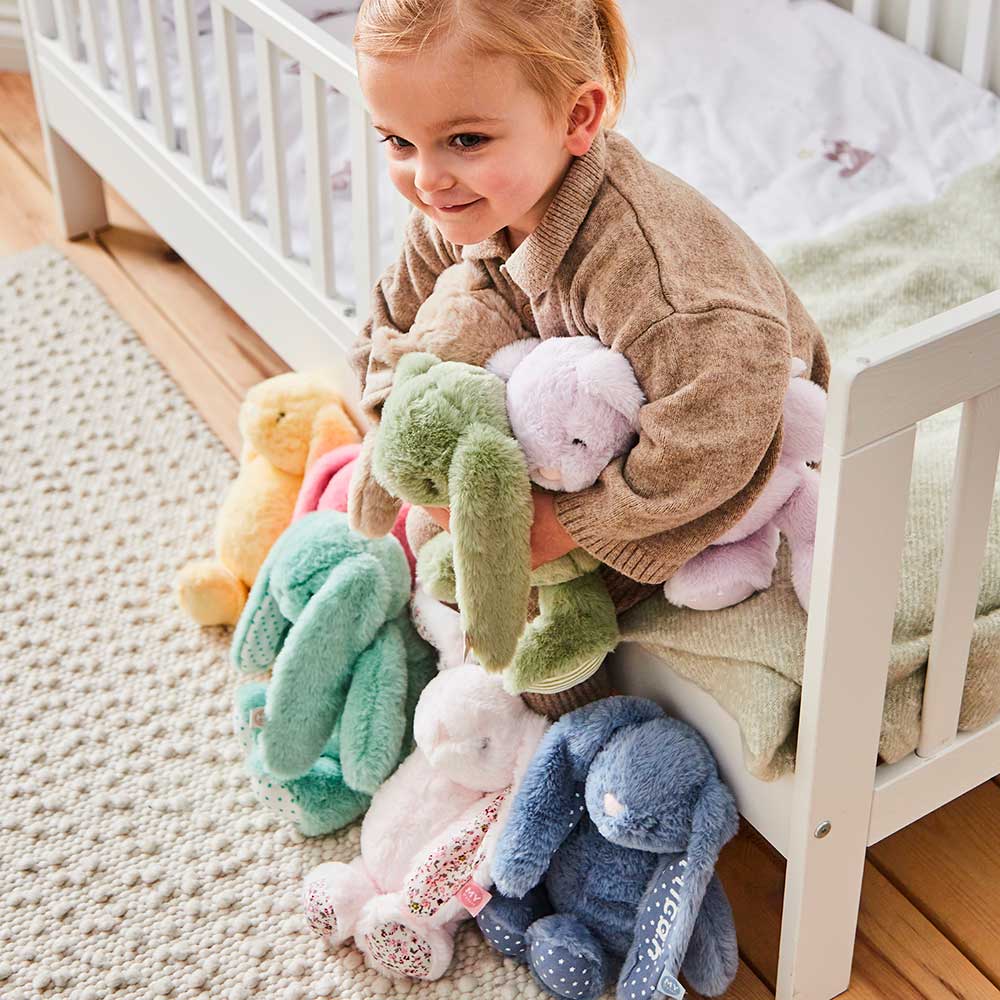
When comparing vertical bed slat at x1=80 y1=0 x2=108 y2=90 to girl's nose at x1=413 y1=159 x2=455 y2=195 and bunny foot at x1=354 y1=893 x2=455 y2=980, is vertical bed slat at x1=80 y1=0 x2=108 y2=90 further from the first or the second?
bunny foot at x1=354 y1=893 x2=455 y2=980

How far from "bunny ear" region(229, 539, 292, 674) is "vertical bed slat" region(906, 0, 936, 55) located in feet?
3.63

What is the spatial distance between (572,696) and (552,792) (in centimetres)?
→ 10

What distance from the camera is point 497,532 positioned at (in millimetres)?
1051

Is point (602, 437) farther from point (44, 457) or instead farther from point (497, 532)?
point (44, 457)

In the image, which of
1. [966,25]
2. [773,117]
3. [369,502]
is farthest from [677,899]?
[966,25]

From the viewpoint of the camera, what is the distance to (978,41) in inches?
71.9

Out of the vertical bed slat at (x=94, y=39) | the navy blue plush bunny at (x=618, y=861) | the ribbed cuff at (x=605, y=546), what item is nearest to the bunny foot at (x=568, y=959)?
the navy blue plush bunny at (x=618, y=861)

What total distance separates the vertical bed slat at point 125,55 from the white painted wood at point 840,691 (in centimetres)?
133

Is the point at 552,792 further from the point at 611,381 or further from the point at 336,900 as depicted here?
the point at 611,381

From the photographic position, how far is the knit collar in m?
1.06

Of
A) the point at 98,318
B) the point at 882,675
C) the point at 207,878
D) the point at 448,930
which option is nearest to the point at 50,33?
the point at 98,318

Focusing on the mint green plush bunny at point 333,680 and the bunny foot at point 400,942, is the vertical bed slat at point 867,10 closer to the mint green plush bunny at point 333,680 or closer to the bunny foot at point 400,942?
the mint green plush bunny at point 333,680

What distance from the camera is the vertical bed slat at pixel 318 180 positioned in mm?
1489

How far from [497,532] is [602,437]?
0.35 ft
